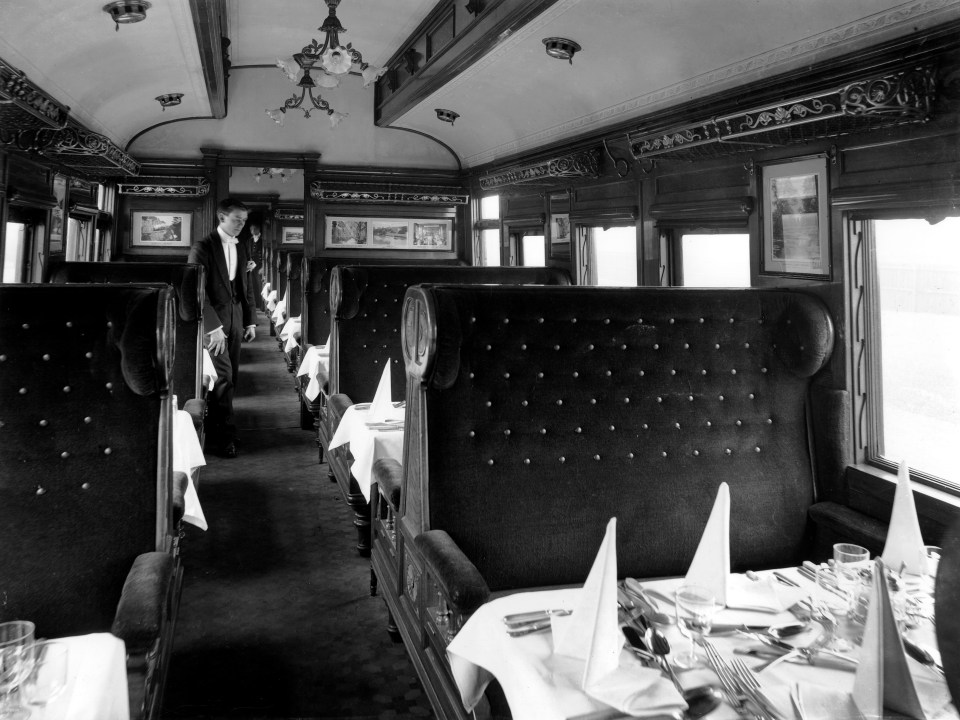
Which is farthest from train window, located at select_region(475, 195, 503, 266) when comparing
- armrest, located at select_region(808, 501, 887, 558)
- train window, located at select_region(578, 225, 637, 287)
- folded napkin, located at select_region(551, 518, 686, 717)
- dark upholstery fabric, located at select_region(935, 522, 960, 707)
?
dark upholstery fabric, located at select_region(935, 522, 960, 707)

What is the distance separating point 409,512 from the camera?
8.02 ft

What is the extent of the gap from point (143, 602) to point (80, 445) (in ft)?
1.74

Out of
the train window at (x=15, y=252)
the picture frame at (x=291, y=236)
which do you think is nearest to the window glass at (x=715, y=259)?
the train window at (x=15, y=252)

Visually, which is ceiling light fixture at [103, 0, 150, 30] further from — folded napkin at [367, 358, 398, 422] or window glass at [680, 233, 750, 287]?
window glass at [680, 233, 750, 287]

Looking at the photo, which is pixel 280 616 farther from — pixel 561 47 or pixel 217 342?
pixel 561 47

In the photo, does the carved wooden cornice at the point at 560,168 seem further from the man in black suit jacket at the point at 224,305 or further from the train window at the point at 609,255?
the man in black suit jacket at the point at 224,305

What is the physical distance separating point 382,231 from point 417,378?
24.5 ft

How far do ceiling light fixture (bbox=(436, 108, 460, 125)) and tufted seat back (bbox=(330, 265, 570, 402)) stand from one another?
3.76 m

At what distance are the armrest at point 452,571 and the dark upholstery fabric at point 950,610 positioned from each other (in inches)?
39.0

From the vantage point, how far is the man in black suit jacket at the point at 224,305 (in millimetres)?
5816

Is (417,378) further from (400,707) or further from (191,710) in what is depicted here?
(191,710)

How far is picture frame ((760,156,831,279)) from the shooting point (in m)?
3.10

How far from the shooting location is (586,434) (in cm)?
231

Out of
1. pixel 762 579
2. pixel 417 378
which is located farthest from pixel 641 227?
pixel 762 579
